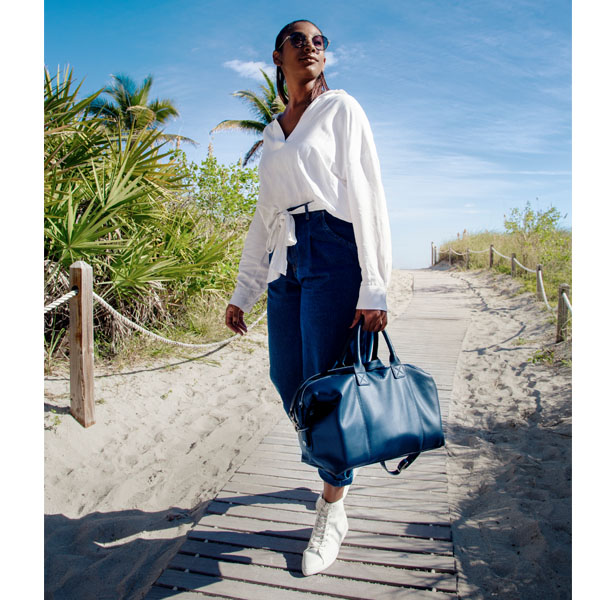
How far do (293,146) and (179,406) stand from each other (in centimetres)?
319

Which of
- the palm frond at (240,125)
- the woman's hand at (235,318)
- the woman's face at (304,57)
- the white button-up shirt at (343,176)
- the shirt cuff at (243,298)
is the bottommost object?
the woman's hand at (235,318)

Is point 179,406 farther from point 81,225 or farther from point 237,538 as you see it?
point 237,538

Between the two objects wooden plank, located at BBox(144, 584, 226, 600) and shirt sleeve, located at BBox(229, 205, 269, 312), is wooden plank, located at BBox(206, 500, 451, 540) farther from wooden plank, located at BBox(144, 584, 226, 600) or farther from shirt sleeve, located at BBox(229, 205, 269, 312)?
shirt sleeve, located at BBox(229, 205, 269, 312)

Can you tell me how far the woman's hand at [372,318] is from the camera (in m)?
1.55

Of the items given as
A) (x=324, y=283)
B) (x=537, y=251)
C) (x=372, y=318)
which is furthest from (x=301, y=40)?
(x=537, y=251)

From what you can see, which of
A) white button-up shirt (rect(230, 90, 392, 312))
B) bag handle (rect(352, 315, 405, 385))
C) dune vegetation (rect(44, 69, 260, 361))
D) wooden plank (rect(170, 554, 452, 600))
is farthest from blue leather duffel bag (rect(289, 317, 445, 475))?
dune vegetation (rect(44, 69, 260, 361))

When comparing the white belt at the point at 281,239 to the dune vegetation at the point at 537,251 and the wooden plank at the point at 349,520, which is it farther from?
the dune vegetation at the point at 537,251

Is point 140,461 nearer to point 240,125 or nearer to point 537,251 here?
point 537,251

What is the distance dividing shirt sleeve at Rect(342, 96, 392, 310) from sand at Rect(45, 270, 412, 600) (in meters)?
1.50

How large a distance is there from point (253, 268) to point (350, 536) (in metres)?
1.24

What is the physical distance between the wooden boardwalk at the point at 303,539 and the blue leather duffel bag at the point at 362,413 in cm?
60

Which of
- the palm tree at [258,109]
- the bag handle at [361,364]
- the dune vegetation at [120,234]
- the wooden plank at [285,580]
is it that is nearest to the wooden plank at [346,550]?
the wooden plank at [285,580]

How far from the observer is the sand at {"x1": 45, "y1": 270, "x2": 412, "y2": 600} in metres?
2.22

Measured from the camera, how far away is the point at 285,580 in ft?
6.16
